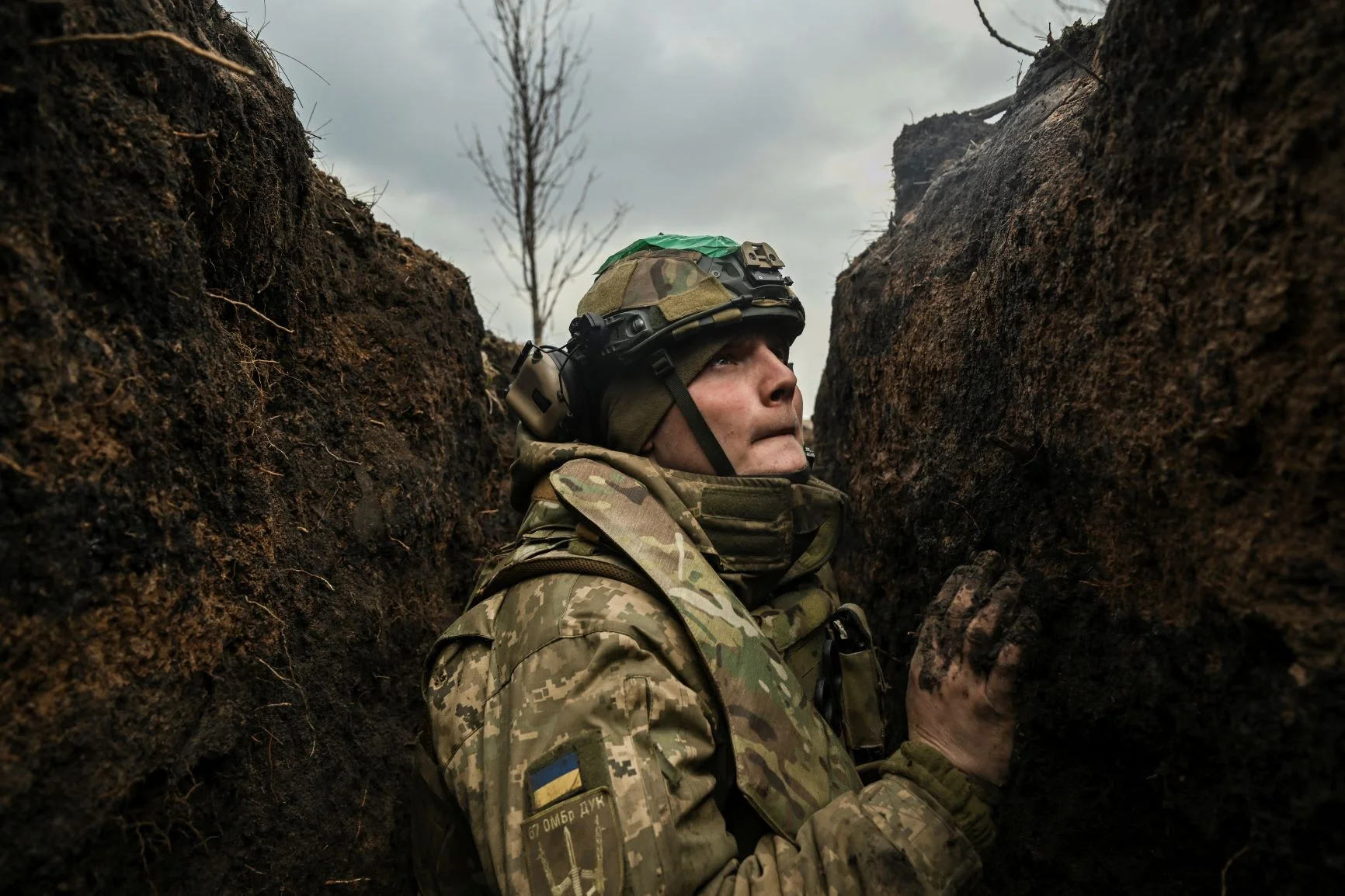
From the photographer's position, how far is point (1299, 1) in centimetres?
147

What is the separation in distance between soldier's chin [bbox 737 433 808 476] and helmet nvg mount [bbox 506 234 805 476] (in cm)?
7

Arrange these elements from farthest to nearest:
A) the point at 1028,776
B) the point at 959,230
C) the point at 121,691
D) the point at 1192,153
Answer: the point at 959,230, the point at 1028,776, the point at 121,691, the point at 1192,153

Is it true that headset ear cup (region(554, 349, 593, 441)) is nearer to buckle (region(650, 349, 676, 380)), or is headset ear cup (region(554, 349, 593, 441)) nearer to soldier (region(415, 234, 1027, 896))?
soldier (region(415, 234, 1027, 896))

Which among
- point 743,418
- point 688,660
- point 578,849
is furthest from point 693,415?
point 578,849

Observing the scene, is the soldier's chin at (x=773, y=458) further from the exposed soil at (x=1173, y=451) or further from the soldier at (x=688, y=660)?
the exposed soil at (x=1173, y=451)

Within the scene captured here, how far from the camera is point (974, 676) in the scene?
7.63ft

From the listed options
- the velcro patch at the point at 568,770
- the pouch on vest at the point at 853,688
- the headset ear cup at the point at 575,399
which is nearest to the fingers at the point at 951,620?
the pouch on vest at the point at 853,688

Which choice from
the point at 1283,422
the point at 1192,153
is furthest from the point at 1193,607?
the point at 1192,153

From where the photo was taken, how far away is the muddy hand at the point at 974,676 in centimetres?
229

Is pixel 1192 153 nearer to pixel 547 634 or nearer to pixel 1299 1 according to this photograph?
pixel 1299 1

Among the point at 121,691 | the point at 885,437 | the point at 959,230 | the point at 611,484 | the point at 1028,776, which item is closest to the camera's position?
the point at 121,691

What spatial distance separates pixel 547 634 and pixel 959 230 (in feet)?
7.10

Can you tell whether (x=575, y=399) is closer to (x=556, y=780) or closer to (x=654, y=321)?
(x=654, y=321)

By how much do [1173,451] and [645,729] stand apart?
1354 mm
